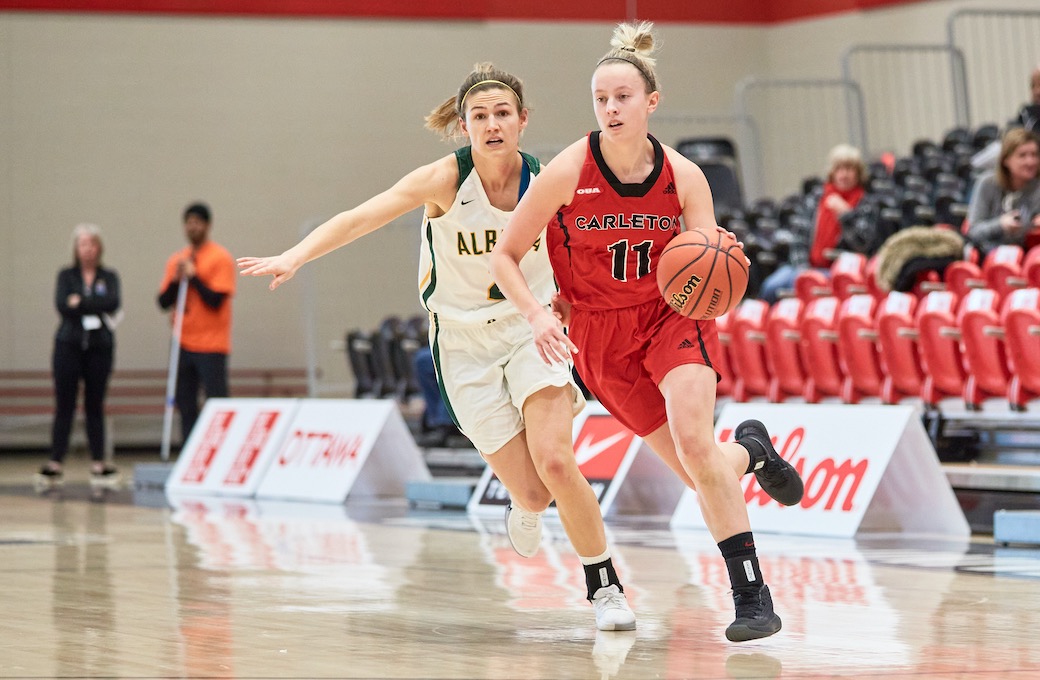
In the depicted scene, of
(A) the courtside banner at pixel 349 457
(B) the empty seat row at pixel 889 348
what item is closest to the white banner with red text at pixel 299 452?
(A) the courtside banner at pixel 349 457

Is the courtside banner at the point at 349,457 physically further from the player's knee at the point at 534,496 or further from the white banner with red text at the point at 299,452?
the player's knee at the point at 534,496

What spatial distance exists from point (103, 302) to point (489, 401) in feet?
27.2

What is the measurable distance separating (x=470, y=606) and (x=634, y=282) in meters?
1.45

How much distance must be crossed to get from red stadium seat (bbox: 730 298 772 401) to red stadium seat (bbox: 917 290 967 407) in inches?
60.0

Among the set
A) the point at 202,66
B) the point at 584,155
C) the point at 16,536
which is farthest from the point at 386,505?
the point at 202,66

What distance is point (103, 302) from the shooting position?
12508 mm

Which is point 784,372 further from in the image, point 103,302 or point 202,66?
point 202,66

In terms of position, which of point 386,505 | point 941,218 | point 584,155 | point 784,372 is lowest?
point 386,505

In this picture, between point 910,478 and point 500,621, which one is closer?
point 500,621

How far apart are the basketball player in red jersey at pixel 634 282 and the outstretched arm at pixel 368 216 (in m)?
0.43

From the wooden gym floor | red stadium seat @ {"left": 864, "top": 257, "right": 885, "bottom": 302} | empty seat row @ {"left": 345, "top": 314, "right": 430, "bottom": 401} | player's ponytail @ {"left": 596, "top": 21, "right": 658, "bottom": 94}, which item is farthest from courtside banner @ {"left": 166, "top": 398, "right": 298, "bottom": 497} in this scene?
player's ponytail @ {"left": 596, "top": 21, "right": 658, "bottom": 94}

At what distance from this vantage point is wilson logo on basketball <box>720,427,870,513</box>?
7.64 meters

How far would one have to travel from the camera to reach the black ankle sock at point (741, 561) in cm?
438

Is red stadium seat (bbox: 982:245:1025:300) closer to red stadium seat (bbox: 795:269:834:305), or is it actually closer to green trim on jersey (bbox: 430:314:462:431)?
red stadium seat (bbox: 795:269:834:305)
